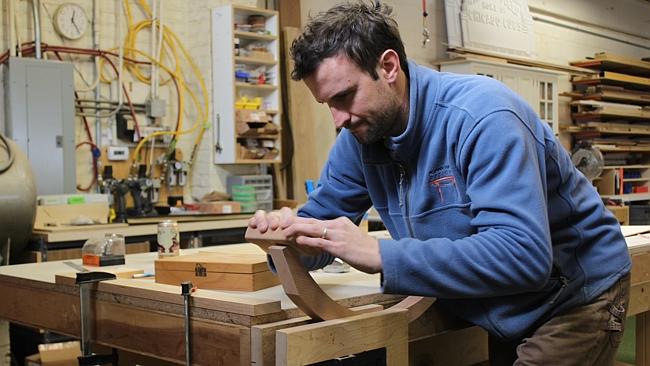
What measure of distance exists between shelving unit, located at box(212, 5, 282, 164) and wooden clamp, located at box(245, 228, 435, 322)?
389 centimetres

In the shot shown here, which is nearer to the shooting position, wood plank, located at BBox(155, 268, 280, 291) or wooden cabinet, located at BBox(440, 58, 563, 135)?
wood plank, located at BBox(155, 268, 280, 291)

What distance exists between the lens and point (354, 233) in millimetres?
1354

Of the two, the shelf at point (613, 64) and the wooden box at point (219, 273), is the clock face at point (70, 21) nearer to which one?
the wooden box at point (219, 273)

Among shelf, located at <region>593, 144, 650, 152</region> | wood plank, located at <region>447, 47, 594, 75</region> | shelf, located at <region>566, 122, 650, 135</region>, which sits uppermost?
wood plank, located at <region>447, 47, 594, 75</region>

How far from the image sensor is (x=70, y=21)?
4777 millimetres

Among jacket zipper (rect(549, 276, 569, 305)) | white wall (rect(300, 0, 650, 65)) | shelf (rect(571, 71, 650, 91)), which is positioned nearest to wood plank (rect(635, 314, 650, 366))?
jacket zipper (rect(549, 276, 569, 305))

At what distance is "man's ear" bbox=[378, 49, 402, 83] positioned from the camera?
149 centimetres

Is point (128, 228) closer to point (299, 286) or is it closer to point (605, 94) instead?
point (299, 286)

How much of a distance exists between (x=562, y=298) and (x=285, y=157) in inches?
180

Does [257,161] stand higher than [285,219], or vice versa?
[257,161]

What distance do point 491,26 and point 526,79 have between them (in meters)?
0.68

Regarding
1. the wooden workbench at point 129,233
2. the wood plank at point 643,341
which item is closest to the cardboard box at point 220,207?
the wooden workbench at point 129,233

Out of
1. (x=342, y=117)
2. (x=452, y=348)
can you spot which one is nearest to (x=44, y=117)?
(x=452, y=348)

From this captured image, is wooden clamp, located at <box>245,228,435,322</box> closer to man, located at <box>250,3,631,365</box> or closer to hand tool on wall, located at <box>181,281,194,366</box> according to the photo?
man, located at <box>250,3,631,365</box>
